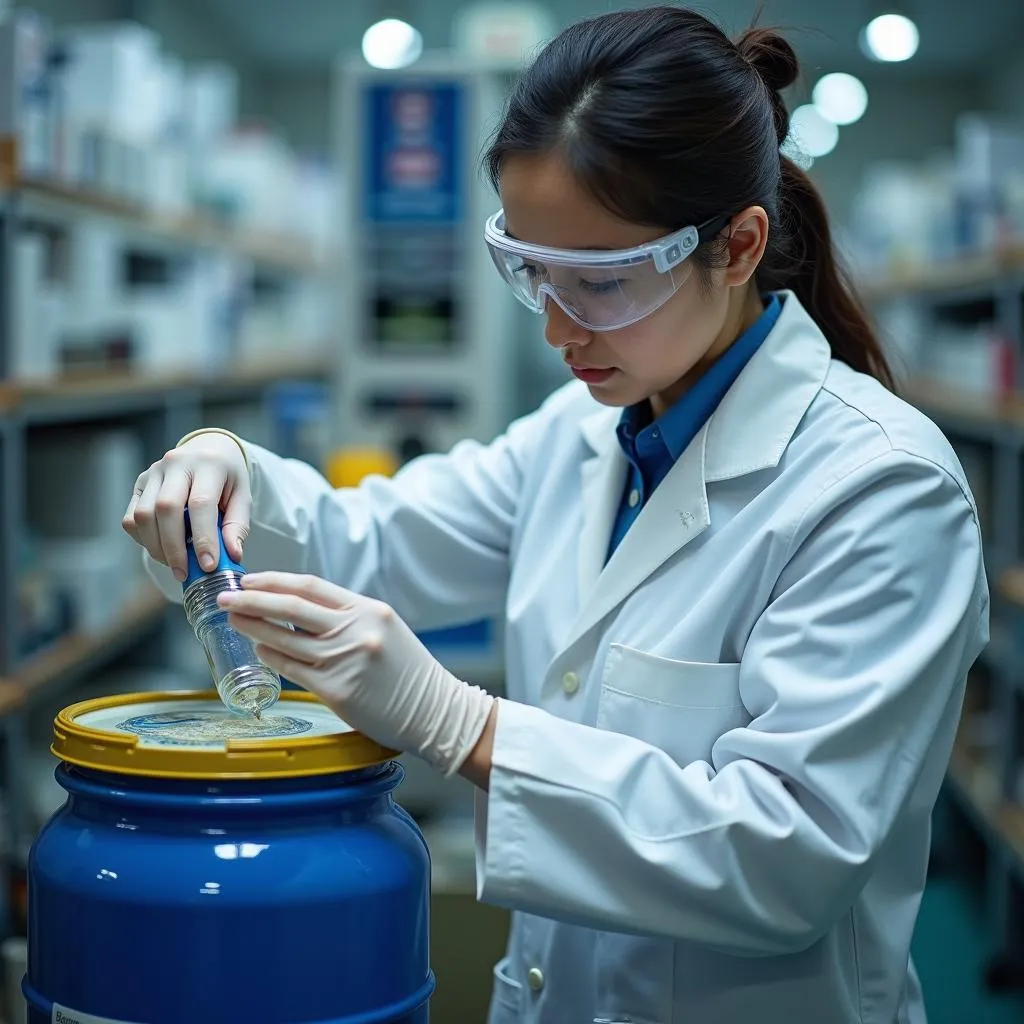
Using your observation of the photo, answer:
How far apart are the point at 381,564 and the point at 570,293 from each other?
543 millimetres

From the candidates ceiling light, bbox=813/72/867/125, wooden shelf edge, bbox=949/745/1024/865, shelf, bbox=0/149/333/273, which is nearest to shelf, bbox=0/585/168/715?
shelf, bbox=0/149/333/273

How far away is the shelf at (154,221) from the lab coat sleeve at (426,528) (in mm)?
1143

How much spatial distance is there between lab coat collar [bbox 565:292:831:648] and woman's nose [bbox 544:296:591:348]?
0.59ft

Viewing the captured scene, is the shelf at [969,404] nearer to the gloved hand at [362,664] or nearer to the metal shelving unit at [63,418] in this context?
the metal shelving unit at [63,418]

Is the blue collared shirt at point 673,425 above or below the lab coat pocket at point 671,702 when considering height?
above

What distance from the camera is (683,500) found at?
140 centimetres

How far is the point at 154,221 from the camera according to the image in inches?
137

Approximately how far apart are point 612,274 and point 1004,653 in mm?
3041

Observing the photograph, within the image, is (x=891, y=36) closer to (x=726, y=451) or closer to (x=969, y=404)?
(x=969, y=404)

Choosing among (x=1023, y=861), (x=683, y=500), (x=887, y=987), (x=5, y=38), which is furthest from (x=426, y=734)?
(x=1023, y=861)

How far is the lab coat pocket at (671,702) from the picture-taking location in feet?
4.26

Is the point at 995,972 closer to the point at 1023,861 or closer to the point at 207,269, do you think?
the point at 1023,861

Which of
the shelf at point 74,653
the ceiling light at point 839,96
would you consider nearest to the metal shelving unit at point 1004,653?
the shelf at point 74,653

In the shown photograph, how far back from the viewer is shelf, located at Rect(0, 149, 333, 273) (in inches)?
99.6
